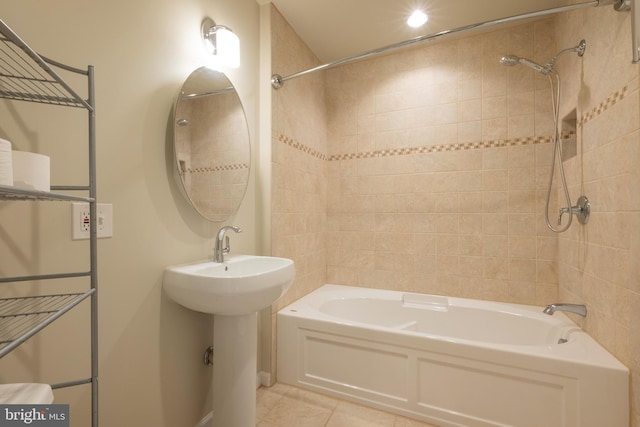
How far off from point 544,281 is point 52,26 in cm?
291

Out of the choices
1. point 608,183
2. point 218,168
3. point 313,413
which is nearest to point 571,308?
point 608,183

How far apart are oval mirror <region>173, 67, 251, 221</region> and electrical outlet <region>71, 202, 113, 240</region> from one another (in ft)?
1.15

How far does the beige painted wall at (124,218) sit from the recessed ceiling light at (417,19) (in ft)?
4.30

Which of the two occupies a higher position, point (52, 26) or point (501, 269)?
point (52, 26)

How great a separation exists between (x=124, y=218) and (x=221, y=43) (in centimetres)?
102

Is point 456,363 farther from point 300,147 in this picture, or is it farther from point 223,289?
point 300,147

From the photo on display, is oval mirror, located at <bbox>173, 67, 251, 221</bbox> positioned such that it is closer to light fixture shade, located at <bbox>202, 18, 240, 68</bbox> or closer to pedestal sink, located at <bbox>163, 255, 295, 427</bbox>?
light fixture shade, located at <bbox>202, 18, 240, 68</bbox>

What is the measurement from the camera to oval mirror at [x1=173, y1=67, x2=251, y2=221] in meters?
1.36

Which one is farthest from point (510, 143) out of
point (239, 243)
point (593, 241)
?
point (239, 243)

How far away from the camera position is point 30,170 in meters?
0.64

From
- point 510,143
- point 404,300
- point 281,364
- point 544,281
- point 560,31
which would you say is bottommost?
point 281,364

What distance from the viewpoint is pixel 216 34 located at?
1509 millimetres

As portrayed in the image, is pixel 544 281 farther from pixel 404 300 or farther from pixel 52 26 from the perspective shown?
pixel 52 26

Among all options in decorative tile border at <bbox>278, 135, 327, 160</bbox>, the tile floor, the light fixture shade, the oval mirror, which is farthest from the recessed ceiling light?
the tile floor
